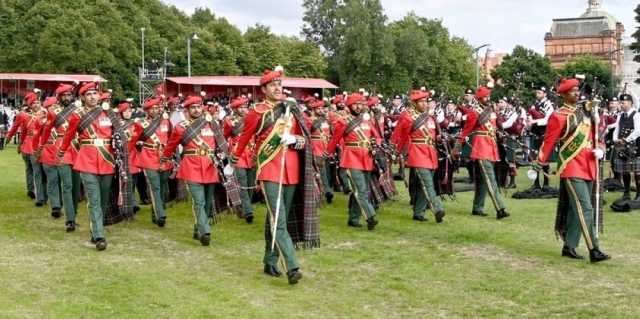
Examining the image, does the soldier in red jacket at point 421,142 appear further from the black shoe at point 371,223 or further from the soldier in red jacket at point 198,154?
the soldier in red jacket at point 198,154

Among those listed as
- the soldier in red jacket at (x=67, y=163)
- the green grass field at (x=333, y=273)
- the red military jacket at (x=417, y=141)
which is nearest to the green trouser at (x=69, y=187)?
the soldier in red jacket at (x=67, y=163)

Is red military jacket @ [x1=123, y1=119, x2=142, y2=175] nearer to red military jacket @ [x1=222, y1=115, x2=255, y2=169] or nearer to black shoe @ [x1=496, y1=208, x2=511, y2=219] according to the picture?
red military jacket @ [x1=222, y1=115, x2=255, y2=169]

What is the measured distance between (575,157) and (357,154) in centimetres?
354

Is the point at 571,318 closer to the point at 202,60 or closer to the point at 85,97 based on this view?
the point at 85,97

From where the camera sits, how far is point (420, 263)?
29.5 ft

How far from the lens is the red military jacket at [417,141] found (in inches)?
467

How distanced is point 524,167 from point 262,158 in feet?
46.5

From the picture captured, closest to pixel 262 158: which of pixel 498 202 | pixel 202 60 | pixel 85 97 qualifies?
pixel 85 97

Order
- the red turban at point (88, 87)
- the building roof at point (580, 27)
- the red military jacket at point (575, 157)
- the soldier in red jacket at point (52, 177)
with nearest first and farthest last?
the red military jacket at point (575, 157) → the red turban at point (88, 87) → the soldier in red jacket at point (52, 177) → the building roof at point (580, 27)

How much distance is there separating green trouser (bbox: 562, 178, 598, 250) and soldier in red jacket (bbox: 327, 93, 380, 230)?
3194 millimetres

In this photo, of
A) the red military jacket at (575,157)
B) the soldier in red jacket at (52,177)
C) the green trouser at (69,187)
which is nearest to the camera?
the red military jacket at (575,157)

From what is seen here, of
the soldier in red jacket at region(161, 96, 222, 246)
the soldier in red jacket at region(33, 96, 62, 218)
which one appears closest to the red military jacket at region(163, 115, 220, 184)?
the soldier in red jacket at region(161, 96, 222, 246)

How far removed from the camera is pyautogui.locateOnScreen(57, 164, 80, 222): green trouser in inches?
434

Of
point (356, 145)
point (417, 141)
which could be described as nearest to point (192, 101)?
point (356, 145)
